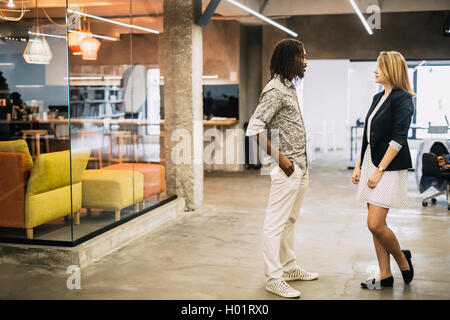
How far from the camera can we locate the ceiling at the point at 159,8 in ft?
17.6

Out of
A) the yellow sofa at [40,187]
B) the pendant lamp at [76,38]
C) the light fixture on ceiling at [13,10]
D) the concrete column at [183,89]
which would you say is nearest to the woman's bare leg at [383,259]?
the yellow sofa at [40,187]

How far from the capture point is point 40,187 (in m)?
4.93

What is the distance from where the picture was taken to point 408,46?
12352 mm

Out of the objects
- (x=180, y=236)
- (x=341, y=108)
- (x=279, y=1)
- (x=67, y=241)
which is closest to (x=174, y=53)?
(x=180, y=236)

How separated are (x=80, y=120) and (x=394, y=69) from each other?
3.73 m

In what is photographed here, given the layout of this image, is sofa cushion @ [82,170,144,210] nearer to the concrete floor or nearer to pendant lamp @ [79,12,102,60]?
the concrete floor

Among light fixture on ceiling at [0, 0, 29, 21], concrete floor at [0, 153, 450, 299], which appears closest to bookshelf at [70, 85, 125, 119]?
light fixture on ceiling at [0, 0, 29, 21]

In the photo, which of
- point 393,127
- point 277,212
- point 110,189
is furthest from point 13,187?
point 393,127

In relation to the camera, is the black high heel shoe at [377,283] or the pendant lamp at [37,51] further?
the pendant lamp at [37,51]

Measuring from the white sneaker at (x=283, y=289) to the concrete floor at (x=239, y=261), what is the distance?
62 mm

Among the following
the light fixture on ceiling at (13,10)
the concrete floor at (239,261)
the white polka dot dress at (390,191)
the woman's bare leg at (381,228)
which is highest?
the light fixture on ceiling at (13,10)

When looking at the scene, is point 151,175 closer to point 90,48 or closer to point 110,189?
point 110,189

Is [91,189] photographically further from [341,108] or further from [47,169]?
[341,108]

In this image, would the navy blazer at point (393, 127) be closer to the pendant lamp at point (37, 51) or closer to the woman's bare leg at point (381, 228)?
the woman's bare leg at point (381, 228)
